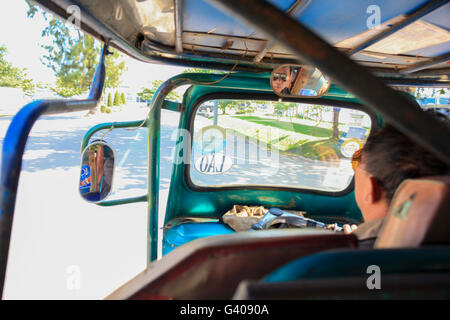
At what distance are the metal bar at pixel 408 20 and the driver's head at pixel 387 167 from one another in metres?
0.77

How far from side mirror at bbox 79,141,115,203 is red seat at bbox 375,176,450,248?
1.82m

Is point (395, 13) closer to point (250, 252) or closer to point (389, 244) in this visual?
point (389, 244)

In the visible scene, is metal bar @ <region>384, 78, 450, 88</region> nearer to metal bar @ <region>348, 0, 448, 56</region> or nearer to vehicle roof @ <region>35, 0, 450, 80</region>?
vehicle roof @ <region>35, 0, 450, 80</region>

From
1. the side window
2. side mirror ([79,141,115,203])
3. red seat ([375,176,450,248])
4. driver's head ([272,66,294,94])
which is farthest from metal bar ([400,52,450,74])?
side mirror ([79,141,115,203])

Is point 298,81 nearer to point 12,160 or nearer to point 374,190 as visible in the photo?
point 374,190

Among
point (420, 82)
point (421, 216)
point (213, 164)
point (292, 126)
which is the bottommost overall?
point (421, 216)

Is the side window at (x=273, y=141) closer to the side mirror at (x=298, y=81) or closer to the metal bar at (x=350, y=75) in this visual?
the side mirror at (x=298, y=81)

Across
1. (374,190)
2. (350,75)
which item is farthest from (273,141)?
(350,75)

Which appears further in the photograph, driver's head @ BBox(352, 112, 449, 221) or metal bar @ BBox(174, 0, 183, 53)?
metal bar @ BBox(174, 0, 183, 53)

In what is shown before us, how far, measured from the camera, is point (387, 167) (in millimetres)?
1012

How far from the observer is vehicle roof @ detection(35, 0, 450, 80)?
63.2 inches

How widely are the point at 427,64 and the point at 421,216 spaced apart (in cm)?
257

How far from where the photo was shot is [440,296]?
24.9 inches

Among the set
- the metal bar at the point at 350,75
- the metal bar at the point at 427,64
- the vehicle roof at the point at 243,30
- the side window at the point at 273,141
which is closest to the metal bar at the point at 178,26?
the vehicle roof at the point at 243,30
